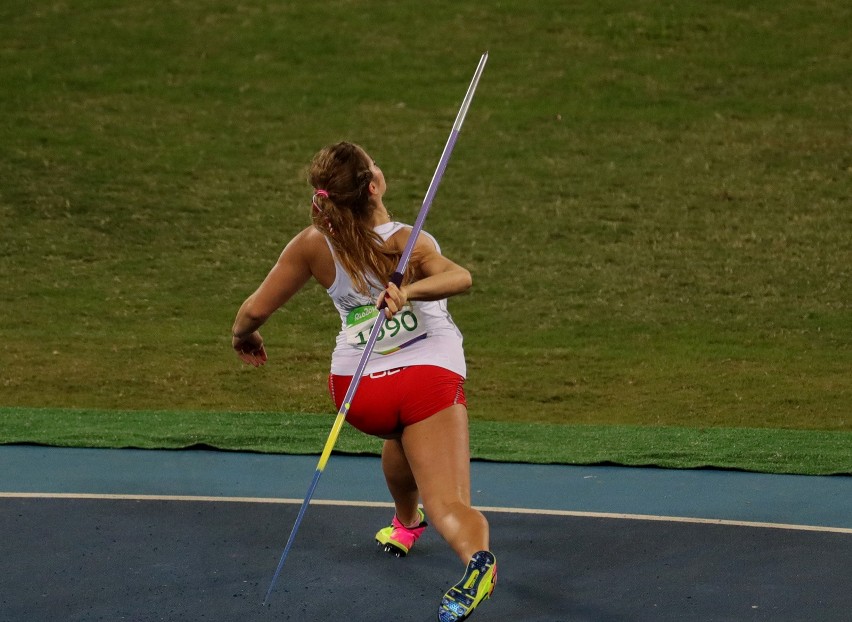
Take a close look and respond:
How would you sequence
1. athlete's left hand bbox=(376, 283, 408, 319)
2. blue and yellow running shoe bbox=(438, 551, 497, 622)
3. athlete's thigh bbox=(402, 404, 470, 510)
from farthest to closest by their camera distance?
1. athlete's thigh bbox=(402, 404, 470, 510)
2. athlete's left hand bbox=(376, 283, 408, 319)
3. blue and yellow running shoe bbox=(438, 551, 497, 622)

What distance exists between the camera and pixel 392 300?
5051 millimetres

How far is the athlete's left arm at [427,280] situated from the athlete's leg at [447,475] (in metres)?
0.50

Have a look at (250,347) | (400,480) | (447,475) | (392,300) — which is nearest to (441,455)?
(447,475)

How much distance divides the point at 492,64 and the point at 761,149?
493 centimetres

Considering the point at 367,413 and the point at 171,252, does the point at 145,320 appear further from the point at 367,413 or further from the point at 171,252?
the point at 367,413

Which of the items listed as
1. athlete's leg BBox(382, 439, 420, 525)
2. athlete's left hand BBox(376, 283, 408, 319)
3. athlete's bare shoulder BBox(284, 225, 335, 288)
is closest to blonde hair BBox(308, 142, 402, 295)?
athlete's bare shoulder BBox(284, 225, 335, 288)

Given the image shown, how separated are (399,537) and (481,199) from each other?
512 inches

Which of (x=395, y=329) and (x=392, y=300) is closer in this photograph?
(x=392, y=300)

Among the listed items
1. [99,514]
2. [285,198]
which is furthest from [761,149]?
[99,514]

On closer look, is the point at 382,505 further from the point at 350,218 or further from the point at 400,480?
the point at 350,218

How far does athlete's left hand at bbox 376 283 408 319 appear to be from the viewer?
504 cm

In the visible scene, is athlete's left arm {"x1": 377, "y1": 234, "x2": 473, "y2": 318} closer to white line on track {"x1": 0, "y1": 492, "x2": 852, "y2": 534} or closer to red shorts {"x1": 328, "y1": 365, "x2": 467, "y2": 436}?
red shorts {"x1": 328, "y1": 365, "x2": 467, "y2": 436}

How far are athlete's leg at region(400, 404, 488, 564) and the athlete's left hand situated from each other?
0.51 meters

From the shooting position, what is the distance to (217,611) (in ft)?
17.9
